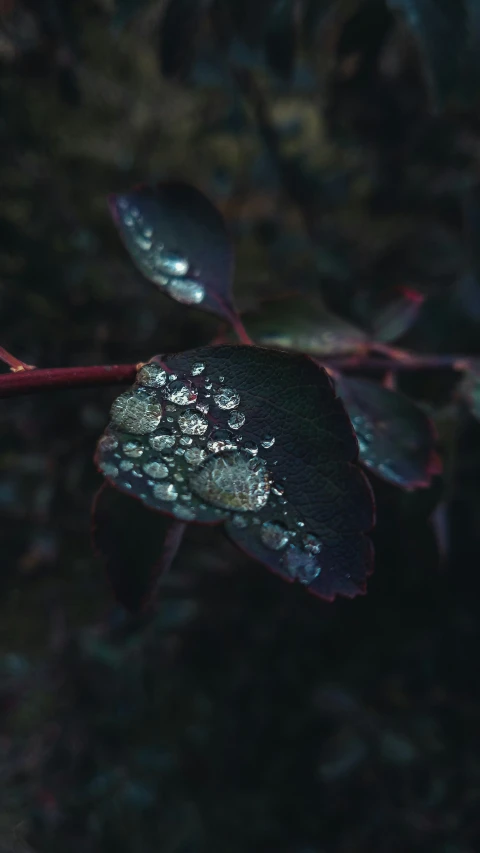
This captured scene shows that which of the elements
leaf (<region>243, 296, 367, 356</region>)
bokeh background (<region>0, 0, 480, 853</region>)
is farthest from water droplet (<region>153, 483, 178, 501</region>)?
bokeh background (<region>0, 0, 480, 853</region>)

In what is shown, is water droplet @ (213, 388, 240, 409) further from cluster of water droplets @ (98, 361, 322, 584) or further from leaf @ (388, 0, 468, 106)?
leaf @ (388, 0, 468, 106)

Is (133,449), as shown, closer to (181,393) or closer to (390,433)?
(181,393)

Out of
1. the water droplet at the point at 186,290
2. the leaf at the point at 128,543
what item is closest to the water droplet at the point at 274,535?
the leaf at the point at 128,543

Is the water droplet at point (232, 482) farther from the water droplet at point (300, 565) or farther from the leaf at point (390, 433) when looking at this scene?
the leaf at point (390, 433)

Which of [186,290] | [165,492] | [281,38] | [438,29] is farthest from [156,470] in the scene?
[281,38]

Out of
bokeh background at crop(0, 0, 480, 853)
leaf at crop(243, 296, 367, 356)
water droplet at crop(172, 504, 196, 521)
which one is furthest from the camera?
bokeh background at crop(0, 0, 480, 853)

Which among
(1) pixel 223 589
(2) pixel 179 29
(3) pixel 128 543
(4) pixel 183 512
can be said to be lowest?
(1) pixel 223 589

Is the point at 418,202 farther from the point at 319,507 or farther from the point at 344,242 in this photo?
the point at 319,507

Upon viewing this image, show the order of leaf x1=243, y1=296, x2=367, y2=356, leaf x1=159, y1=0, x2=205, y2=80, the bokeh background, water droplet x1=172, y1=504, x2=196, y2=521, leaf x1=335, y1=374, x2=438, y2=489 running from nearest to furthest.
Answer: water droplet x1=172, y1=504, x2=196, y2=521 < leaf x1=335, y1=374, x2=438, y2=489 < leaf x1=243, y1=296, x2=367, y2=356 < leaf x1=159, y1=0, x2=205, y2=80 < the bokeh background
